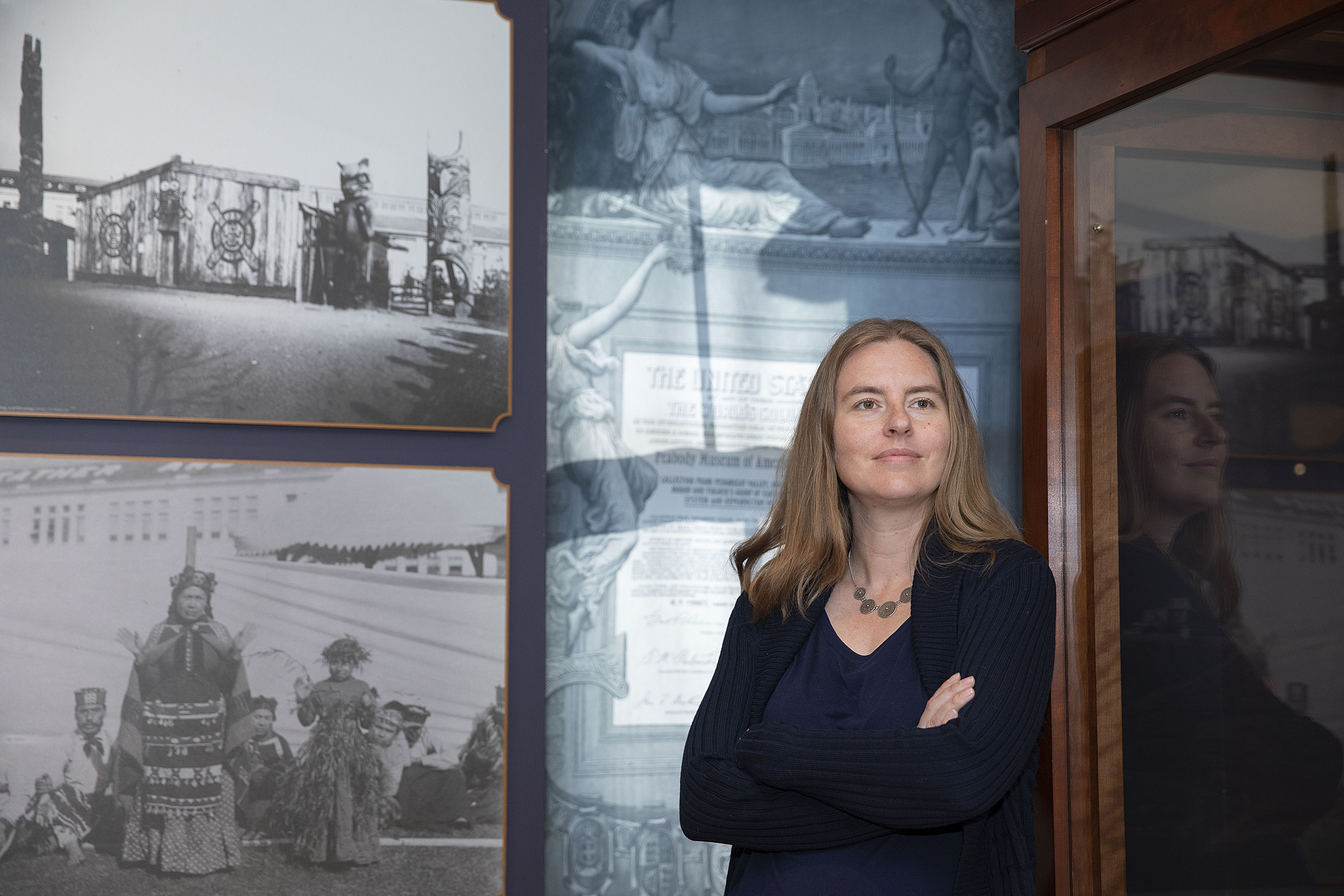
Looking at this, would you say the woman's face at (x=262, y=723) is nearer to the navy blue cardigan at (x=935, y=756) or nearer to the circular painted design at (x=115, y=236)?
the circular painted design at (x=115, y=236)

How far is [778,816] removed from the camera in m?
1.89

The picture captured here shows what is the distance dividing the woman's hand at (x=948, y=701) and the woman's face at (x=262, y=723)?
177 centimetres

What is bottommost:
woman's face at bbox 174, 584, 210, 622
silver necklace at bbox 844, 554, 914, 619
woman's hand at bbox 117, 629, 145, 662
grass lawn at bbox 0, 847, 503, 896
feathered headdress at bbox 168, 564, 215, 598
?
grass lawn at bbox 0, 847, 503, 896

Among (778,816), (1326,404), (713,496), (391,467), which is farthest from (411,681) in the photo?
(1326,404)

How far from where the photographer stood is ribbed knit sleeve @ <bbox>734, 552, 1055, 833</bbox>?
176cm

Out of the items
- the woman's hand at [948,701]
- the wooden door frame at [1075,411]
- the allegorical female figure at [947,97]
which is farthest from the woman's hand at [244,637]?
the allegorical female figure at [947,97]

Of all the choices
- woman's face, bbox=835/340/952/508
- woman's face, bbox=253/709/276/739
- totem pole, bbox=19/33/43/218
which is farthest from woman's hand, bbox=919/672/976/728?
totem pole, bbox=19/33/43/218

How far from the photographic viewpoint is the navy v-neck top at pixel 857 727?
186 cm

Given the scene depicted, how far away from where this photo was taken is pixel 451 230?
3.10 meters

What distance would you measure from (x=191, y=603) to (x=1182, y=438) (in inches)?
92.2

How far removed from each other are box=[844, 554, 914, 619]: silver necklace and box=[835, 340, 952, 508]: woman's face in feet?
0.55

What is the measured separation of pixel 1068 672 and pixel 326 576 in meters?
1.84

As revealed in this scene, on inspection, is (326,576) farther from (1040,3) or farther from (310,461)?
(1040,3)

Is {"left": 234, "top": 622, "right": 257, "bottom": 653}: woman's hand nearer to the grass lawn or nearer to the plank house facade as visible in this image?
the grass lawn
